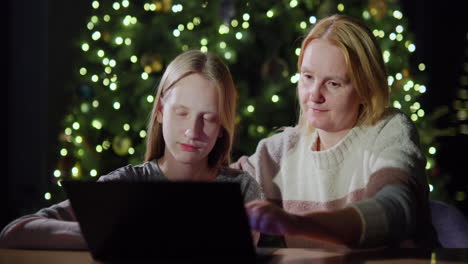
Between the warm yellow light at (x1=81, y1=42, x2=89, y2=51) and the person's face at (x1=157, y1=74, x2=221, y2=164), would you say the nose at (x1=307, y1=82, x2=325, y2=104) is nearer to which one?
the person's face at (x1=157, y1=74, x2=221, y2=164)

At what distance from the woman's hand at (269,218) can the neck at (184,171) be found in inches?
20.5

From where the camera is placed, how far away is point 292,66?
9.19 feet

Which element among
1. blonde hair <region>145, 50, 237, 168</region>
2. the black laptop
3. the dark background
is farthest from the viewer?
the dark background

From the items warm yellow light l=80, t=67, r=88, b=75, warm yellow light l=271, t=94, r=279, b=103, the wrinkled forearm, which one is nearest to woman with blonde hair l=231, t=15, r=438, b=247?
the wrinkled forearm

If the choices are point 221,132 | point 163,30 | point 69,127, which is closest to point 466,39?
point 163,30

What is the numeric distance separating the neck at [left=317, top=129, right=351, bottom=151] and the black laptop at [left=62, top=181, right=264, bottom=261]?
64 cm

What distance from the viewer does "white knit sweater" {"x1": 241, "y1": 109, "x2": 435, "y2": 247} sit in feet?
3.78

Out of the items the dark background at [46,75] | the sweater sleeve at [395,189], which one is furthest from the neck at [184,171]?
the dark background at [46,75]

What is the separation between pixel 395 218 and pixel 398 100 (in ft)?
5.44

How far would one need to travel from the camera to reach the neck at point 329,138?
5.02 ft

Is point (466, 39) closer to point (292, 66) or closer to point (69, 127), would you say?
point (292, 66)

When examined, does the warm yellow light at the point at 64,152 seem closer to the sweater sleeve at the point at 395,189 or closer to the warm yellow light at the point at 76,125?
the warm yellow light at the point at 76,125

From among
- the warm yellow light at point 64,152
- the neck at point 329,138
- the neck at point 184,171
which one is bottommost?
the warm yellow light at point 64,152

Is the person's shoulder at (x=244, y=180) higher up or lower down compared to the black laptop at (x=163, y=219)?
lower down
